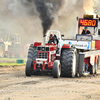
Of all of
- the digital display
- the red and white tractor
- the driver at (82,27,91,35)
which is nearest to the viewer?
the red and white tractor

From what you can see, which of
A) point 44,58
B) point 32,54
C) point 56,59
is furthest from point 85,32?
point 44,58

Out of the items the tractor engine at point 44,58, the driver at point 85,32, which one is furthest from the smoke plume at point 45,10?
the tractor engine at point 44,58

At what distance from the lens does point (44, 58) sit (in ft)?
41.1

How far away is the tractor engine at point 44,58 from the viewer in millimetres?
12391

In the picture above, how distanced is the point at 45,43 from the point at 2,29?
2196 cm

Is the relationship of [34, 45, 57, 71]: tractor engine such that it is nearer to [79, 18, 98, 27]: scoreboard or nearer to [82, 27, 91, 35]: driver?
[82, 27, 91, 35]: driver

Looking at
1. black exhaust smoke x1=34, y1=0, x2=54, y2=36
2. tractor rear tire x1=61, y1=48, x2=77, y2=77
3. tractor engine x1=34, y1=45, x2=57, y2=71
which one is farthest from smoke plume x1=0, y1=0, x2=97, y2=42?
tractor rear tire x1=61, y1=48, x2=77, y2=77

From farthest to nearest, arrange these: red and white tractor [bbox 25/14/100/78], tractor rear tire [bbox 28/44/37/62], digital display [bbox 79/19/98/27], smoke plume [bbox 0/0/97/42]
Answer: smoke plume [bbox 0/0/97/42]
digital display [bbox 79/19/98/27]
tractor rear tire [bbox 28/44/37/62]
red and white tractor [bbox 25/14/100/78]

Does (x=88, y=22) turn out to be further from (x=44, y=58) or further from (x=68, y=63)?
(x=44, y=58)

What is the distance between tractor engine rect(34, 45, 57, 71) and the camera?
12.4 m

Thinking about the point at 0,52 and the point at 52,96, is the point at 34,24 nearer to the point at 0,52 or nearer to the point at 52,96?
the point at 0,52

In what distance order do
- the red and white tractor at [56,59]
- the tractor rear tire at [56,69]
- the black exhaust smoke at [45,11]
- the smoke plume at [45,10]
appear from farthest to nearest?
1. the smoke plume at [45,10]
2. the black exhaust smoke at [45,11]
3. the red and white tractor at [56,59]
4. the tractor rear tire at [56,69]

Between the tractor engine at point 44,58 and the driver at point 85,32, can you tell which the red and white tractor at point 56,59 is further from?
the driver at point 85,32

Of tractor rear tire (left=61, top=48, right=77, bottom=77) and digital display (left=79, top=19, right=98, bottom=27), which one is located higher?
digital display (left=79, top=19, right=98, bottom=27)
